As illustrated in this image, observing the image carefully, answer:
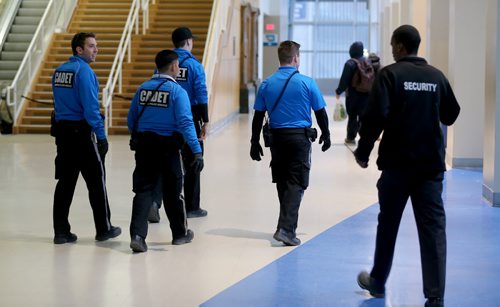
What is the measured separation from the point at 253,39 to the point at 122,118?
31.5 feet

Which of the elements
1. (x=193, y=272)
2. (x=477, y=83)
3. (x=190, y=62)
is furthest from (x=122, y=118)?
(x=193, y=272)

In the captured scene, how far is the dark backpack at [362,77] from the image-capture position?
16.1 metres

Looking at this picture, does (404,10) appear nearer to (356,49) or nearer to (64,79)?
(356,49)

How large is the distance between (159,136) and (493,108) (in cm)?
431

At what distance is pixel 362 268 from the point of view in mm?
7355

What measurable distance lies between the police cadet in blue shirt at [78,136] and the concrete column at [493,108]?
14.5 feet

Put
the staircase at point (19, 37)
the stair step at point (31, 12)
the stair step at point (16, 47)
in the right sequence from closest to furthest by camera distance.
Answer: the staircase at point (19, 37) < the stair step at point (16, 47) < the stair step at point (31, 12)

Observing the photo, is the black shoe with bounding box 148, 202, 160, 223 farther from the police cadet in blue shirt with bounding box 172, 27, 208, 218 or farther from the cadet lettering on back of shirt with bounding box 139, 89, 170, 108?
the cadet lettering on back of shirt with bounding box 139, 89, 170, 108

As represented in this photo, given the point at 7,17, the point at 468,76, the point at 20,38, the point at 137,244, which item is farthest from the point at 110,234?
the point at 7,17

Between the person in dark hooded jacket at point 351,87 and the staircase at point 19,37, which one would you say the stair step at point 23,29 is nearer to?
the staircase at point 19,37

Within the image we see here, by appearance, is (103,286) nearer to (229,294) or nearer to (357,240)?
(229,294)

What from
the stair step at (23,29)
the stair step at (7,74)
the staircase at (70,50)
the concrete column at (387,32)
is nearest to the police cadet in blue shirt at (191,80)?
the staircase at (70,50)

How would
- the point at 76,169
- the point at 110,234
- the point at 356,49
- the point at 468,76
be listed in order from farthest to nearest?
the point at 356,49, the point at 468,76, the point at 110,234, the point at 76,169

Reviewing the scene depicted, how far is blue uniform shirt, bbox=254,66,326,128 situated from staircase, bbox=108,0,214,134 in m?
11.3
